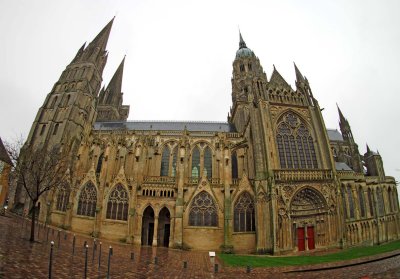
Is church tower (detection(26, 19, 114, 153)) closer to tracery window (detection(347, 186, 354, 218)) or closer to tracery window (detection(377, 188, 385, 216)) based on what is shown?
tracery window (detection(347, 186, 354, 218))

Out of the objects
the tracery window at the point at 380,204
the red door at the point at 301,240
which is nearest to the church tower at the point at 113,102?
the red door at the point at 301,240

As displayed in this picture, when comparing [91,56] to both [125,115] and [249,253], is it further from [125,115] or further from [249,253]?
[249,253]

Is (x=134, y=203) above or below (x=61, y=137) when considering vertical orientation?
below

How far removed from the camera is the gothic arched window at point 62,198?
2785 centimetres

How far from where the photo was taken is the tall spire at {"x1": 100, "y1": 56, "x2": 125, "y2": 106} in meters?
56.2

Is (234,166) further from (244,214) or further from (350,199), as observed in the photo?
(350,199)

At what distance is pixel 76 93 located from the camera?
134 feet

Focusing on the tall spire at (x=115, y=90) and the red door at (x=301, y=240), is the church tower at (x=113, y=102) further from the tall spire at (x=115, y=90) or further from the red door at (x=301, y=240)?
the red door at (x=301, y=240)

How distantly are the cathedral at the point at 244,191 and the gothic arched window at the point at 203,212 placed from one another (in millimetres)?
105

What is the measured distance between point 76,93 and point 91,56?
474 inches

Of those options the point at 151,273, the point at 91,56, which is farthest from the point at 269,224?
the point at 91,56

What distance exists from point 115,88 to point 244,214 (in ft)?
163

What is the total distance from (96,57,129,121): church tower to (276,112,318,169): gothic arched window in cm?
4256

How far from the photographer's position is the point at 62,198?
28359 mm
